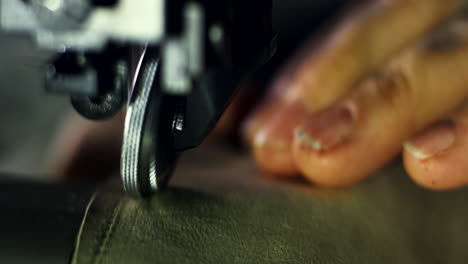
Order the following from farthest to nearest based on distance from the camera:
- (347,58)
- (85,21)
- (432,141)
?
1. (347,58)
2. (432,141)
3. (85,21)

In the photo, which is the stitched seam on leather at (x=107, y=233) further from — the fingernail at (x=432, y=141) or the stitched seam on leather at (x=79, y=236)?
the fingernail at (x=432, y=141)

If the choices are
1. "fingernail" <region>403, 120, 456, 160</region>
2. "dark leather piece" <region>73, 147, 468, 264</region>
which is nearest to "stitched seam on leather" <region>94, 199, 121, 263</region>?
"dark leather piece" <region>73, 147, 468, 264</region>

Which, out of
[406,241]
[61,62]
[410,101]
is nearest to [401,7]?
[410,101]

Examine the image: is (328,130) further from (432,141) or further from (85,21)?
(85,21)

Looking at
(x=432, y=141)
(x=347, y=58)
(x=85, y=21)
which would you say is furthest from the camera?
(x=347, y=58)

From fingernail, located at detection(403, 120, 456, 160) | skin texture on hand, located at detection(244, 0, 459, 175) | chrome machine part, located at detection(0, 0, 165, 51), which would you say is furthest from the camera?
skin texture on hand, located at detection(244, 0, 459, 175)

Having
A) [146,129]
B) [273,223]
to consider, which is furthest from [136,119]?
[273,223]

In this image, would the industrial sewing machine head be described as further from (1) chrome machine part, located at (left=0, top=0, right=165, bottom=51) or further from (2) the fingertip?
(2) the fingertip
